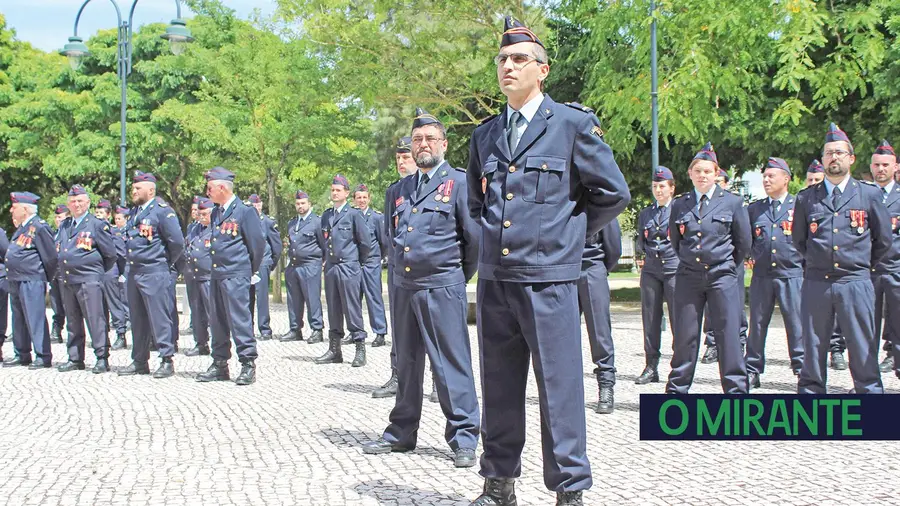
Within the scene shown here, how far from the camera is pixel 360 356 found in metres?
11.8

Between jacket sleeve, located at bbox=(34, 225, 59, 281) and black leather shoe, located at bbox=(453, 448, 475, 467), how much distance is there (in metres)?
7.62

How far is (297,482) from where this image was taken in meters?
5.53

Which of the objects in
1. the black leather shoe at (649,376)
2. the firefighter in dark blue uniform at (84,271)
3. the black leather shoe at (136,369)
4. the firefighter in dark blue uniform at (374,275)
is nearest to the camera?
the black leather shoe at (649,376)

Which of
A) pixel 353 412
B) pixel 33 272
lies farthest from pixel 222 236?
pixel 33 272

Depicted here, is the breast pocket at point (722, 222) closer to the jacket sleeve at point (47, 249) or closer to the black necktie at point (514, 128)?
the black necktie at point (514, 128)

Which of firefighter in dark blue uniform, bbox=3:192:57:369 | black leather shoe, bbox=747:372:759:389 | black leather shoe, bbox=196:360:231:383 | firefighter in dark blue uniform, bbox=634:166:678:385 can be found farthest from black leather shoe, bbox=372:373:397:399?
firefighter in dark blue uniform, bbox=3:192:57:369

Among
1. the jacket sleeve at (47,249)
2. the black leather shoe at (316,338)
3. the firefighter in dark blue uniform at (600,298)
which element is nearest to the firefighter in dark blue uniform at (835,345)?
the firefighter in dark blue uniform at (600,298)

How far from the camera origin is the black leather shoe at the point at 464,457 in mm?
5914

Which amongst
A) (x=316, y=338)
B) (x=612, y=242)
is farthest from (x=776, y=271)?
(x=316, y=338)

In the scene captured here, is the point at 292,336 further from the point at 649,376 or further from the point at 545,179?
the point at 545,179

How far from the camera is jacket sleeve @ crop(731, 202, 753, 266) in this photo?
8086 millimetres

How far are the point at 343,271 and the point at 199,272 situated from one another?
1840mm

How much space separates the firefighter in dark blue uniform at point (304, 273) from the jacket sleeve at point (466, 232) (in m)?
8.96

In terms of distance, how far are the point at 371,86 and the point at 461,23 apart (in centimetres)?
262
